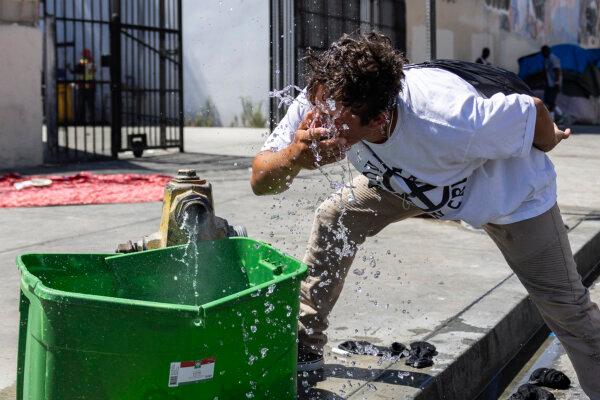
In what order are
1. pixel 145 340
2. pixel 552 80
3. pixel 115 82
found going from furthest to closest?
pixel 552 80, pixel 115 82, pixel 145 340

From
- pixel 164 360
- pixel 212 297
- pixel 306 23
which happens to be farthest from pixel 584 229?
pixel 306 23

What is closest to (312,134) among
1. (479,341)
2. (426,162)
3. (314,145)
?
(314,145)

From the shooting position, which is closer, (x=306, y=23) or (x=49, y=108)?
(x=49, y=108)

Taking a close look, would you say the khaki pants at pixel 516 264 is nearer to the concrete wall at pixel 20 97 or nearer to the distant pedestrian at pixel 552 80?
the concrete wall at pixel 20 97

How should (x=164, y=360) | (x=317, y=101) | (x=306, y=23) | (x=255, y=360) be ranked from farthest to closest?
1. (x=306, y=23)
2. (x=317, y=101)
3. (x=255, y=360)
4. (x=164, y=360)

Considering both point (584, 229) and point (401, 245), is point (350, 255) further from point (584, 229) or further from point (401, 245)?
point (584, 229)

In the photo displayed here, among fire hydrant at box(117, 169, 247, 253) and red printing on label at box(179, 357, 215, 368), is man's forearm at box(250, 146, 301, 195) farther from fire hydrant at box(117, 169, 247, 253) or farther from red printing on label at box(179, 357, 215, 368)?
red printing on label at box(179, 357, 215, 368)

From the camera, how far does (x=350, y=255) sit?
3629 millimetres

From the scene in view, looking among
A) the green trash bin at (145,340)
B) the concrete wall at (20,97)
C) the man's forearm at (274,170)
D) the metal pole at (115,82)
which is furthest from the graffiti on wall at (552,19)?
the green trash bin at (145,340)

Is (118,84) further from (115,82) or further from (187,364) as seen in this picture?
(187,364)

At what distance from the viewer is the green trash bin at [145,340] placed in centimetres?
237

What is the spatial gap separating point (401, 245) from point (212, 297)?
3.51 meters

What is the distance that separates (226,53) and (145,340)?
61.1ft

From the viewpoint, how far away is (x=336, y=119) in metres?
2.84
